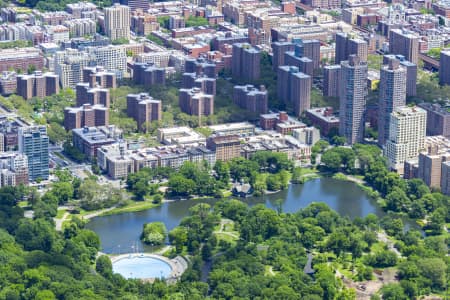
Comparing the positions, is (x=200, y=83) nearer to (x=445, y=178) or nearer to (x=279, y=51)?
(x=279, y=51)

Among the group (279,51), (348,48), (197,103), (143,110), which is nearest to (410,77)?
(348,48)

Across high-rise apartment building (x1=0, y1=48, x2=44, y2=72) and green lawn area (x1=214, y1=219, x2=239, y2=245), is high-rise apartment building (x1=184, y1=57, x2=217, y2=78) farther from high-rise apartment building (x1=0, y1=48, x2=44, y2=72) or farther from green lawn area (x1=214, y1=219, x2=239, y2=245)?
green lawn area (x1=214, y1=219, x2=239, y2=245)

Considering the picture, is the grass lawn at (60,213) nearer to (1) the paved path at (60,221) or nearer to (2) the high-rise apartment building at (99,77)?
(1) the paved path at (60,221)

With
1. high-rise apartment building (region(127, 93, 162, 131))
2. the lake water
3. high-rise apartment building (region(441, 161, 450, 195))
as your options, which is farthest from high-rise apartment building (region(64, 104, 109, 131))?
high-rise apartment building (region(441, 161, 450, 195))

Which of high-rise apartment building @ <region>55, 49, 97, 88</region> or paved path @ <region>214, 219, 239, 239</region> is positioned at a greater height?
high-rise apartment building @ <region>55, 49, 97, 88</region>

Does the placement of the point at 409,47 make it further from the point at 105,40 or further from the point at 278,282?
the point at 278,282
